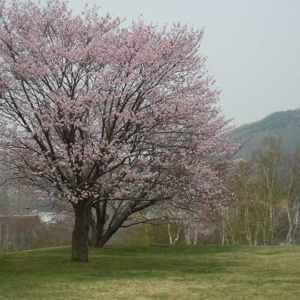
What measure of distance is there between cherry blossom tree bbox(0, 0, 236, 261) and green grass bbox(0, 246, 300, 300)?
6.81ft

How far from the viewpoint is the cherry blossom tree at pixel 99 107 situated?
1417 centimetres

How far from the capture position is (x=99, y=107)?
48.6 feet

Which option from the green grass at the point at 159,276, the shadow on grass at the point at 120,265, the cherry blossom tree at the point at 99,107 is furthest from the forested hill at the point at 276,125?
the cherry blossom tree at the point at 99,107

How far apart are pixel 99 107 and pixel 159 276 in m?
5.29

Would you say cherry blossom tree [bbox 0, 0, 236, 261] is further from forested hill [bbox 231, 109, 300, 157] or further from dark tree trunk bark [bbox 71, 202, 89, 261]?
forested hill [bbox 231, 109, 300, 157]

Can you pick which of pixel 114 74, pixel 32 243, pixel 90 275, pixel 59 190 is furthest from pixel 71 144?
pixel 32 243

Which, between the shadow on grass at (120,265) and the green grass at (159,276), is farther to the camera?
the shadow on grass at (120,265)

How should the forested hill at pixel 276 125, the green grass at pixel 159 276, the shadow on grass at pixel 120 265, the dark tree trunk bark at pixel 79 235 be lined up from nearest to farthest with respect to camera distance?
the green grass at pixel 159 276 < the shadow on grass at pixel 120 265 < the dark tree trunk bark at pixel 79 235 < the forested hill at pixel 276 125

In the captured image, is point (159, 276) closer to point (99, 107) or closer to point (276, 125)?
point (99, 107)

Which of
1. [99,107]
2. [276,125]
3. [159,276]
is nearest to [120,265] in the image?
[159,276]

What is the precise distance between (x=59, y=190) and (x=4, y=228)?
91.5ft

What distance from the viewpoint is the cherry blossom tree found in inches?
558

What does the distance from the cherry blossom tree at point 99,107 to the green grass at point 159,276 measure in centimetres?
207

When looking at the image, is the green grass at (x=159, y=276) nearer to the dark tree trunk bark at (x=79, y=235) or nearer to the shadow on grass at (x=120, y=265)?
the shadow on grass at (x=120, y=265)
